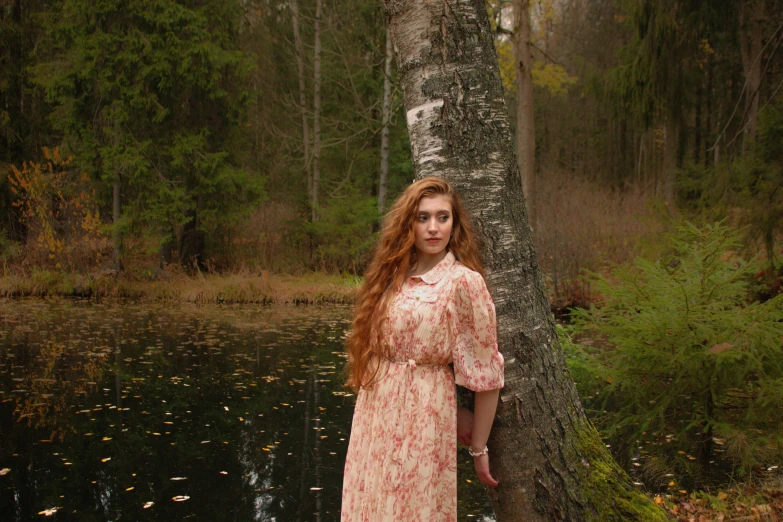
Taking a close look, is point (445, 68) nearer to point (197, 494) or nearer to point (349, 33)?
point (197, 494)

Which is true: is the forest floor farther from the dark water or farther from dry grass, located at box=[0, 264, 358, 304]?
dry grass, located at box=[0, 264, 358, 304]

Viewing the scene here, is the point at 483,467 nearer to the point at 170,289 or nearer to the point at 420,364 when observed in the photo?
the point at 420,364

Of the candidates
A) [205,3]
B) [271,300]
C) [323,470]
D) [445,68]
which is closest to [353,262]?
[271,300]

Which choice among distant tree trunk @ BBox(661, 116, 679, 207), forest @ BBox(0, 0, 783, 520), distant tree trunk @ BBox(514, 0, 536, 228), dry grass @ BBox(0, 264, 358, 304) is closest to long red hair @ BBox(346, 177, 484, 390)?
forest @ BBox(0, 0, 783, 520)

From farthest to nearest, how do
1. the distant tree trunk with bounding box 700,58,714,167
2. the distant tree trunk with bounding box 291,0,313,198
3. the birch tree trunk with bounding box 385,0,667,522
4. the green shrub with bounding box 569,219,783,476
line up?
1. the distant tree trunk with bounding box 700,58,714,167
2. the distant tree trunk with bounding box 291,0,313,198
3. the green shrub with bounding box 569,219,783,476
4. the birch tree trunk with bounding box 385,0,667,522

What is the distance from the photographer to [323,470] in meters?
4.91

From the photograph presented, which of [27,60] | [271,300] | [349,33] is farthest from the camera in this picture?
[349,33]

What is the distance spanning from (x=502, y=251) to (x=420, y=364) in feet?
1.98

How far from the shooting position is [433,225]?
2.47 m

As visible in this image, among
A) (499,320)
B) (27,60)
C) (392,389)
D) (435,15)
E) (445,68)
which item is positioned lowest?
(392,389)

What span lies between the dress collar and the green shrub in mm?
2683

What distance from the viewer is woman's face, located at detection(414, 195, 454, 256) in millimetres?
2477

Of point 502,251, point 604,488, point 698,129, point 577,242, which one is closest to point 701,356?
point 604,488

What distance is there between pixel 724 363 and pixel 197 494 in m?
3.61
